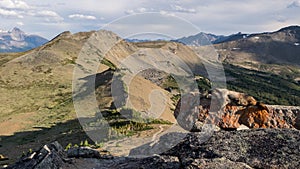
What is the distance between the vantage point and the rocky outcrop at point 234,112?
23391 mm

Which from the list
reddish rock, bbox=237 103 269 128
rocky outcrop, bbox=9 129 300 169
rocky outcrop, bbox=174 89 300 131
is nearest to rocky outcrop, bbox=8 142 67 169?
rocky outcrop, bbox=9 129 300 169

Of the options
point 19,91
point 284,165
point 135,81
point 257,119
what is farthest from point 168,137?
point 19,91

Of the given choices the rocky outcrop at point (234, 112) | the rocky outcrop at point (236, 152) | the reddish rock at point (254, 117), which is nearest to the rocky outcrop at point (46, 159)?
the rocky outcrop at point (236, 152)

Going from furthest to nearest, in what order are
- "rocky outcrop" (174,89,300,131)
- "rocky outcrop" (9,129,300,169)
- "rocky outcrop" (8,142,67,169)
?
1. "rocky outcrop" (174,89,300,131)
2. "rocky outcrop" (8,142,67,169)
3. "rocky outcrop" (9,129,300,169)

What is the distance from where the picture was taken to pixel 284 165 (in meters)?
15.3

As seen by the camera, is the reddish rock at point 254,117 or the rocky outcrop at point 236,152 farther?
the reddish rock at point 254,117

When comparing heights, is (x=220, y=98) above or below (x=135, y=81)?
above

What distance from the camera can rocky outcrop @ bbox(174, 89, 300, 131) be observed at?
23391mm

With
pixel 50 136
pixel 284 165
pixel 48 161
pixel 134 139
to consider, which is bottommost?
pixel 50 136

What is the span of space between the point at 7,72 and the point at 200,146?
417ft

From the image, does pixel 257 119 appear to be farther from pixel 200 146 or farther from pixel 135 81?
pixel 135 81

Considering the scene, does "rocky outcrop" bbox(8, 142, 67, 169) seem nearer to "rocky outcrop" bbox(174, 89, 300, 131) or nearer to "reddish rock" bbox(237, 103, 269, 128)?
"rocky outcrop" bbox(174, 89, 300, 131)

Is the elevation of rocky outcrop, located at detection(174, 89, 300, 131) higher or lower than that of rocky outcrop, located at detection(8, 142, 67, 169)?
higher

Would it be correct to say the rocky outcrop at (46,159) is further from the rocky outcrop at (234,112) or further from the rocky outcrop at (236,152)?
the rocky outcrop at (234,112)
